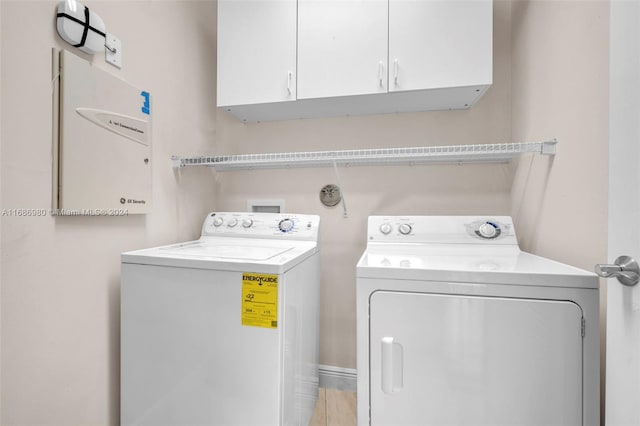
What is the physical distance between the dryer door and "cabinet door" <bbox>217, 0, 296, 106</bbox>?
4.16ft

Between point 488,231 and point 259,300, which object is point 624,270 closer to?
point 488,231

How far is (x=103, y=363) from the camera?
4.09 ft

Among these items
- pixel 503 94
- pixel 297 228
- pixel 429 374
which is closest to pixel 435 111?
pixel 503 94

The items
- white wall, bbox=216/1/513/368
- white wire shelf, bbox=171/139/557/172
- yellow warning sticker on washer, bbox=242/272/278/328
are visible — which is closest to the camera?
yellow warning sticker on washer, bbox=242/272/278/328

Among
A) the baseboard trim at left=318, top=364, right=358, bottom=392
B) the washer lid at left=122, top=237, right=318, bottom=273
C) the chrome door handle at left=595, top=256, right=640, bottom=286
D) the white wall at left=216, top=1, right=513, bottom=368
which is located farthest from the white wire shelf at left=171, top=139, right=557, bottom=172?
the baseboard trim at left=318, top=364, right=358, bottom=392

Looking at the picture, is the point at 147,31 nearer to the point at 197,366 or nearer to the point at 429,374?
the point at 197,366

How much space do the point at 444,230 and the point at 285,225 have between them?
34.5 inches

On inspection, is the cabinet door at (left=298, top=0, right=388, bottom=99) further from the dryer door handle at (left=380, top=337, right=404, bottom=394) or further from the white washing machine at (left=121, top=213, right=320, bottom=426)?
the dryer door handle at (left=380, top=337, right=404, bottom=394)

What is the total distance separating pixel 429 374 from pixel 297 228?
0.96 metres

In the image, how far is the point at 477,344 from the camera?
0.94 meters

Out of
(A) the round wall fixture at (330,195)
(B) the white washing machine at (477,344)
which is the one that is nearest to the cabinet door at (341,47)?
(A) the round wall fixture at (330,195)

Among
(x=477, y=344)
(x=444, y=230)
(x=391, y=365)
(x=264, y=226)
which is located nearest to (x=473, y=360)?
(x=477, y=344)

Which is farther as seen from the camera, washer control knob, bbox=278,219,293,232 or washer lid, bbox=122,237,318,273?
washer control knob, bbox=278,219,293,232

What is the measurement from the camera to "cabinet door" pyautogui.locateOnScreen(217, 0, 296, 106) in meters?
1.59
